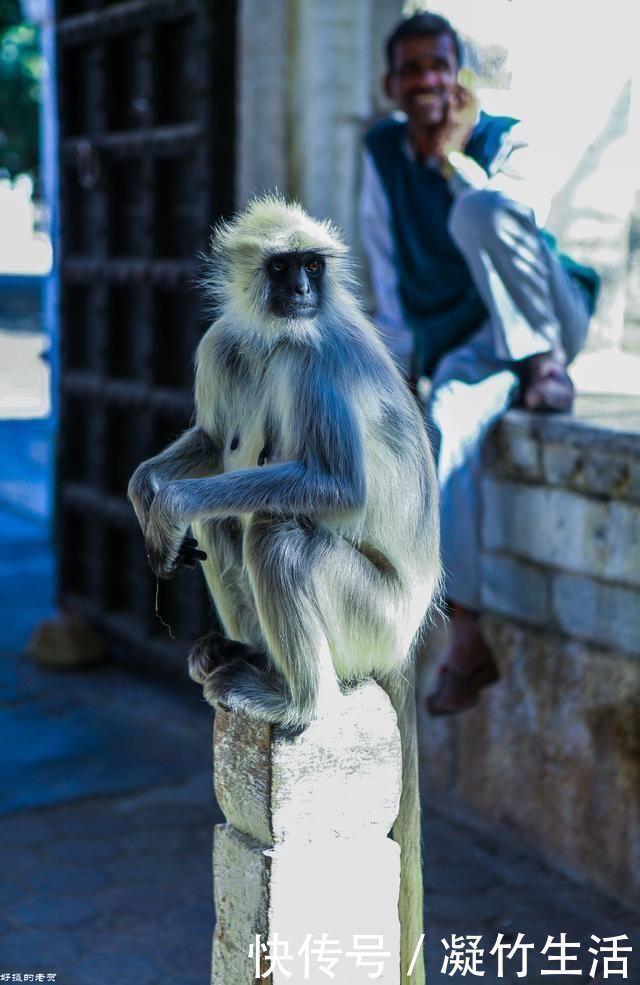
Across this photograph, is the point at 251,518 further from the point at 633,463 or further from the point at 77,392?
the point at 77,392

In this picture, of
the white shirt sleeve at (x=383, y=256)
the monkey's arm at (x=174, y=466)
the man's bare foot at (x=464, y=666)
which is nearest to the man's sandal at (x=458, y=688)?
the man's bare foot at (x=464, y=666)

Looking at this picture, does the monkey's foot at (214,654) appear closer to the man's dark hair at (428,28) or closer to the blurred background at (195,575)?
the blurred background at (195,575)

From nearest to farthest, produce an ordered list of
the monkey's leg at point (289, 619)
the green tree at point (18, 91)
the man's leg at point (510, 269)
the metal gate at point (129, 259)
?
the monkey's leg at point (289, 619) → the man's leg at point (510, 269) → the metal gate at point (129, 259) → the green tree at point (18, 91)

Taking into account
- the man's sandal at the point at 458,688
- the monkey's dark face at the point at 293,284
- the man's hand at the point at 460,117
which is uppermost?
the man's hand at the point at 460,117

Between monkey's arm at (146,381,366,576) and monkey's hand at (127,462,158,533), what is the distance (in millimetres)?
81

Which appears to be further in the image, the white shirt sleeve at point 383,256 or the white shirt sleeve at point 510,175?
the white shirt sleeve at point 383,256

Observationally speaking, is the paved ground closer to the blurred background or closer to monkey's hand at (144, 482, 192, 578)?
the blurred background

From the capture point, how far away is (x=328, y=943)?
2477 millimetres

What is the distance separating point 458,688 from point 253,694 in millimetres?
1494

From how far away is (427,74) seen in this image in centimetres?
395

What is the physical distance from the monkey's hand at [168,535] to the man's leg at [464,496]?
1424mm

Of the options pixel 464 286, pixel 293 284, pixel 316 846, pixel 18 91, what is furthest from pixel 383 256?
pixel 18 91

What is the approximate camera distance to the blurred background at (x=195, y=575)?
3619 mm

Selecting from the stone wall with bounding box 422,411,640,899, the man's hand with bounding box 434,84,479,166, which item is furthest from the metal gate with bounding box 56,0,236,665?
the stone wall with bounding box 422,411,640,899
